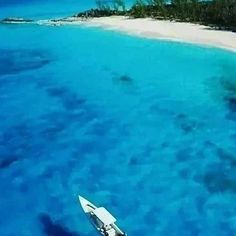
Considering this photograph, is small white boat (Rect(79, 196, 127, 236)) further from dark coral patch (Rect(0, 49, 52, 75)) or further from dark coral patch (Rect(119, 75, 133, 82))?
dark coral patch (Rect(0, 49, 52, 75))

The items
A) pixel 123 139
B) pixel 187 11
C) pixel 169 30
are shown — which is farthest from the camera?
pixel 187 11

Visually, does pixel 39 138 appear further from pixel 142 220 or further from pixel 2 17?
pixel 2 17

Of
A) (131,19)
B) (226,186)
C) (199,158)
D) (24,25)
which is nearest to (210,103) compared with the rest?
(199,158)

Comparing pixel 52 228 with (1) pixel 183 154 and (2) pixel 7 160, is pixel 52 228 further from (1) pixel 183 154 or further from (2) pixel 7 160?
(1) pixel 183 154

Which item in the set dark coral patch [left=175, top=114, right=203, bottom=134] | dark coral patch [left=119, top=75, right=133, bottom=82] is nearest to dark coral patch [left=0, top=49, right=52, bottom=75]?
dark coral patch [left=119, top=75, right=133, bottom=82]

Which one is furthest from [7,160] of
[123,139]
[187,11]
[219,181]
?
[187,11]

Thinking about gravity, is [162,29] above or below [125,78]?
above
